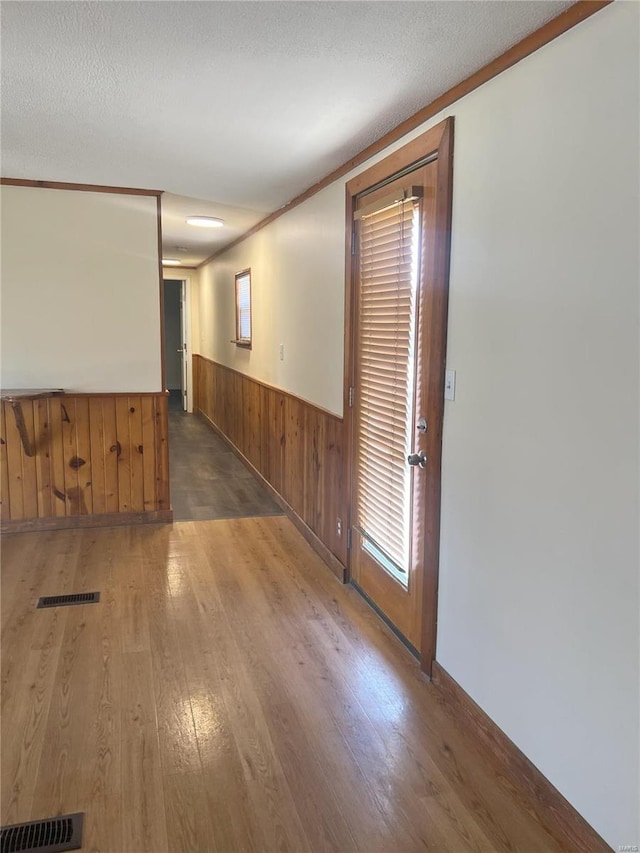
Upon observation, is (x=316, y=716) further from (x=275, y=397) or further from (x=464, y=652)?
(x=275, y=397)

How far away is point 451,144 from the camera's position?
7.38 feet

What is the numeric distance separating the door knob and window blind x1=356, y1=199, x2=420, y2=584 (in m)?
0.09

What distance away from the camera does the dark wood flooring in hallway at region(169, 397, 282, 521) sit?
4.76m

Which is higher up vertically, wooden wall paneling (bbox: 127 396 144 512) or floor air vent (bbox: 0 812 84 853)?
wooden wall paneling (bbox: 127 396 144 512)

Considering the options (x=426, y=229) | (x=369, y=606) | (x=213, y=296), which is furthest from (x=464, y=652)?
(x=213, y=296)

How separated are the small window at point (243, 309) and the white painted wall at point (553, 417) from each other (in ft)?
12.1

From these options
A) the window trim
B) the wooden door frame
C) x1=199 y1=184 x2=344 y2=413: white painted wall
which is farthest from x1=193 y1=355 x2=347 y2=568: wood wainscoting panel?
the wooden door frame

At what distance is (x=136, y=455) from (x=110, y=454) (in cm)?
18

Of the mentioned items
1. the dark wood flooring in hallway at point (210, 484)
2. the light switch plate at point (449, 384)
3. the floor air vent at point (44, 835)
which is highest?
the light switch plate at point (449, 384)

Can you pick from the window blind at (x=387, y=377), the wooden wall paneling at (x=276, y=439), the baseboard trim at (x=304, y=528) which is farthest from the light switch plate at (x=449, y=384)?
the wooden wall paneling at (x=276, y=439)

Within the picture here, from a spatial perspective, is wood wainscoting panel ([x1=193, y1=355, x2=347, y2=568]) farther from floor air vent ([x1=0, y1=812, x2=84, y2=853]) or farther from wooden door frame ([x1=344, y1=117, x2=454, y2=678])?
floor air vent ([x1=0, y1=812, x2=84, y2=853])

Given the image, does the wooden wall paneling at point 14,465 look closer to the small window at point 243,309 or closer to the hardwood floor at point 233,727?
the hardwood floor at point 233,727

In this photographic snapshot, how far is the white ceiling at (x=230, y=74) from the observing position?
1.72m

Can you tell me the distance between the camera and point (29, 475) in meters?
4.19
